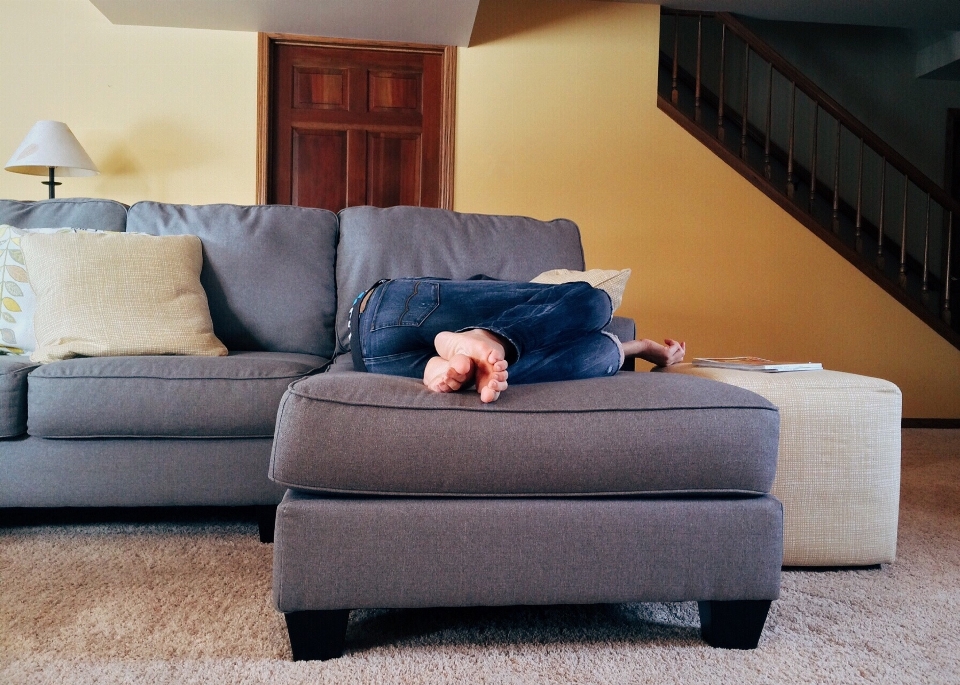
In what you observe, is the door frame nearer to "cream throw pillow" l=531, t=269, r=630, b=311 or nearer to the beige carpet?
"cream throw pillow" l=531, t=269, r=630, b=311

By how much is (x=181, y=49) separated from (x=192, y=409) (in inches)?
122

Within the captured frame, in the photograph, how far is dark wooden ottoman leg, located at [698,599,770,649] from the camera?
136 cm

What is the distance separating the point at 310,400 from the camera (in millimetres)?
1278

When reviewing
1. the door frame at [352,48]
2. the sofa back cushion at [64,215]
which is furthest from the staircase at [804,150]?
the sofa back cushion at [64,215]

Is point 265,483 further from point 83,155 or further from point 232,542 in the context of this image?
point 83,155

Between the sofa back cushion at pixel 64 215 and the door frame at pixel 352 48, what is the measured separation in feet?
5.82

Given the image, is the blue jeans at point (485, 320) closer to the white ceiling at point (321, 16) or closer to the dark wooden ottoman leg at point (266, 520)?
the dark wooden ottoman leg at point (266, 520)

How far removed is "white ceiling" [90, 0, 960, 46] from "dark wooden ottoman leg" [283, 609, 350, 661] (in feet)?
10.5

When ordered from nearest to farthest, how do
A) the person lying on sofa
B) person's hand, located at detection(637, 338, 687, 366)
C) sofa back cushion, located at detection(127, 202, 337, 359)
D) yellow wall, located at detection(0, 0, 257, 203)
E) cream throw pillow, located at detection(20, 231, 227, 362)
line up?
the person lying on sofa → cream throw pillow, located at detection(20, 231, 227, 362) → person's hand, located at detection(637, 338, 687, 366) → sofa back cushion, located at detection(127, 202, 337, 359) → yellow wall, located at detection(0, 0, 257, 203)

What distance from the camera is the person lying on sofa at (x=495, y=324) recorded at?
155 centimetres

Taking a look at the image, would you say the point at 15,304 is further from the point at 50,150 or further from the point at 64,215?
the point at 50,150

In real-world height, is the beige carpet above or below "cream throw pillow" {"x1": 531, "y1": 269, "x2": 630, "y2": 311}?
below

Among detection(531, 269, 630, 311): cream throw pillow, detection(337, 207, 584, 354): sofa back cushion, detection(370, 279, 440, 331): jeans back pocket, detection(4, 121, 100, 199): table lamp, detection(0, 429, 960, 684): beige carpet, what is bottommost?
detection(0, 429, 960, 684): beige carpet

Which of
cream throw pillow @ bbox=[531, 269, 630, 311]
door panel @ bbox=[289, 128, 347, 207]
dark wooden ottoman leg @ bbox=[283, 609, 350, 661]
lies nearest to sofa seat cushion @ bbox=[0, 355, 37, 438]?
dark wooden ottoman leg @ bbox=[283, 609, 350, 661]
